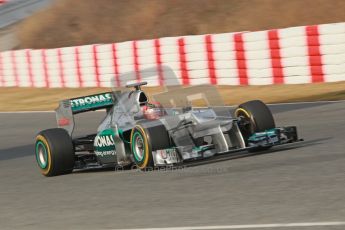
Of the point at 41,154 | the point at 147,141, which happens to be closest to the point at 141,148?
the point at 147,141

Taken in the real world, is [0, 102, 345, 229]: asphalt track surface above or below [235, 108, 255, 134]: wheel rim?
below

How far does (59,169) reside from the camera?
974 centimetres

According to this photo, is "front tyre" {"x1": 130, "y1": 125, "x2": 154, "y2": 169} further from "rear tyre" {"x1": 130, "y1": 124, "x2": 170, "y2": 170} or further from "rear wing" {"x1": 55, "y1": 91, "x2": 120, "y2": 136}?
"rear wing" {"x1": 55, "y1": 91, "x2": 120, "y2": 136}

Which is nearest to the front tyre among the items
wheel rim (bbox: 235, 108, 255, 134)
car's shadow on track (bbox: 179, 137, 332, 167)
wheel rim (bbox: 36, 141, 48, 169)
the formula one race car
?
the formula one race car

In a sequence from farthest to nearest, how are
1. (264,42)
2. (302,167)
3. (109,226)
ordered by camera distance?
(264,42)
(302,167)
(109,226)

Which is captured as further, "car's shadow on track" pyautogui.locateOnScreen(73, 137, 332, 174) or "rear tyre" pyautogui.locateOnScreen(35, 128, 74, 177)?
"rear tyre" pyautogui.locateOnScreen(35, 128, 74, 177)

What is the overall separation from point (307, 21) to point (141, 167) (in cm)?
1722

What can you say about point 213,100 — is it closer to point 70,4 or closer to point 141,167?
point 141,167

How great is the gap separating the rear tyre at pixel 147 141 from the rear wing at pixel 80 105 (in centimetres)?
106

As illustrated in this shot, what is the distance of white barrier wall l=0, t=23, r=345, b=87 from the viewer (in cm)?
1784

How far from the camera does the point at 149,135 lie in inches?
336

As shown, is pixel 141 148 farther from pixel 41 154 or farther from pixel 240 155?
pixel 41 154

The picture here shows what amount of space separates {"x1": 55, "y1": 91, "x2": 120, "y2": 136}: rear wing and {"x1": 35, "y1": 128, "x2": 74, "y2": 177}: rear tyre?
40 cm

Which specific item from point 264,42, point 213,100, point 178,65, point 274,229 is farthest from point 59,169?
point 178,65
